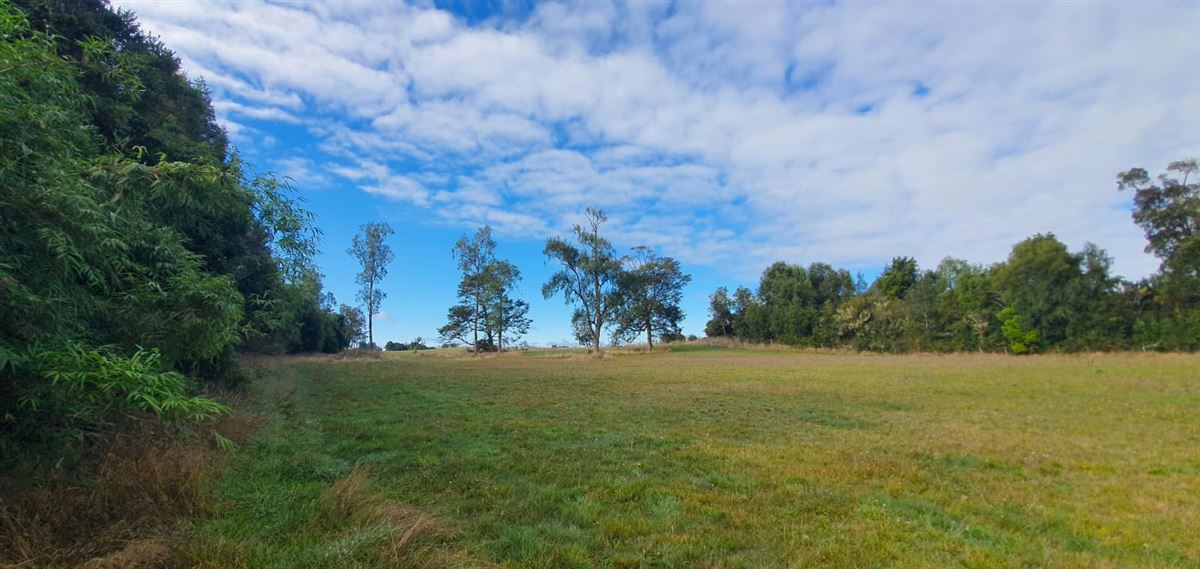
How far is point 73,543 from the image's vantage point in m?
3.80

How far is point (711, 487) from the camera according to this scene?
261 inches

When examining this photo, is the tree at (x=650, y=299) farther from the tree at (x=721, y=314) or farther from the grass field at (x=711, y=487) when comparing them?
the grass field at (x=711, y=487)

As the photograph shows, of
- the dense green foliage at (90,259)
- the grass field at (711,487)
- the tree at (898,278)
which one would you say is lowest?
the grass field at (711,487)

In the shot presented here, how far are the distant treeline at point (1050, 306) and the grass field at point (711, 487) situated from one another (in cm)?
3558

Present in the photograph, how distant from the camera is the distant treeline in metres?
38.2

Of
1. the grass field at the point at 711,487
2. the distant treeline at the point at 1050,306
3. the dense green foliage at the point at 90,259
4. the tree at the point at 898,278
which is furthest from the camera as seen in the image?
the tree at the point at 898,278

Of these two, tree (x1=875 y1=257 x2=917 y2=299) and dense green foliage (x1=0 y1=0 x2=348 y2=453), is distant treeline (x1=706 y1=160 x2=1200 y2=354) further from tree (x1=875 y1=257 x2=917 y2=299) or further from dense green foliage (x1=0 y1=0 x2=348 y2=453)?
dense green foliage (x1=0 y1=0 x2=348 y2=453)

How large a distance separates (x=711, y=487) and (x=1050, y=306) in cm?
5176

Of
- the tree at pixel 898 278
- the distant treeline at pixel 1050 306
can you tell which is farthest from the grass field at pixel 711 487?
the tree at pixel 898 278

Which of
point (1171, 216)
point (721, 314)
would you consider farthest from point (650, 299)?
point (1171, 216)

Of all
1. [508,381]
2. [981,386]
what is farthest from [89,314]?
[981,386]

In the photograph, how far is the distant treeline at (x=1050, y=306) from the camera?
3816 centimetres

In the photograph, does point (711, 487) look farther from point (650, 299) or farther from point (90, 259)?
point (650, 299)

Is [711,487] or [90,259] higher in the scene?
[90,259]
